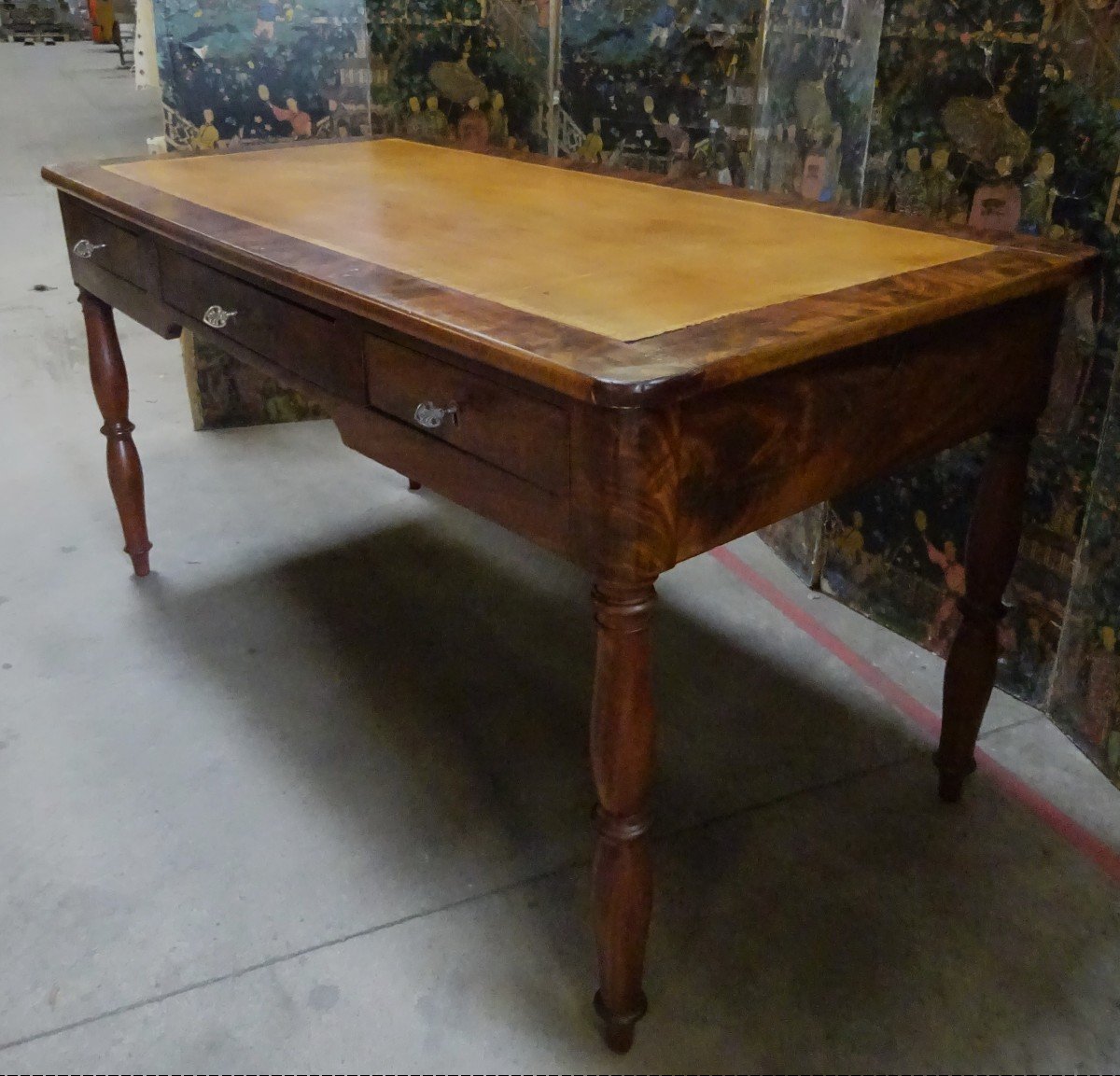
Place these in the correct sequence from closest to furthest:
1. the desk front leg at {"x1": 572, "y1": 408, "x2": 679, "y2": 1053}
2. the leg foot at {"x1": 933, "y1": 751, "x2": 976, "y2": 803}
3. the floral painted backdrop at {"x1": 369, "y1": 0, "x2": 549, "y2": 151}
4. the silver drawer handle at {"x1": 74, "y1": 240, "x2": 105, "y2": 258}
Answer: the desk front leg at {"x1": 572, "y1": 408, "x2": 679, "y2": 1053} → the leg foot at {"x1": 933, "y1": 751, "x2": 976, "y2": 803} → the silver drawer handle at {"x1": 74, "y1": 240, "x2": 105, "y2": 258} → the floral painted backdrop at {"x1": 369, "y1": 0, "x2": 549, "y2": 151}

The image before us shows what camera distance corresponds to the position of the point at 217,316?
162cm

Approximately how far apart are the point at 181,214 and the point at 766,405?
98 centimetres

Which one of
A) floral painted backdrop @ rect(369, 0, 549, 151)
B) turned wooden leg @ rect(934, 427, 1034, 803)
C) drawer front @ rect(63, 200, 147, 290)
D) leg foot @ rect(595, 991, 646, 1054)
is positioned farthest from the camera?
floral painted backdrop @ rect(369, 0, 549, 151)

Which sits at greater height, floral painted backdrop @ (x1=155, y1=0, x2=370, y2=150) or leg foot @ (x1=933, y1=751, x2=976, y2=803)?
floral painted backdrop @ (x1=155, y1=0, x2=370, y2=150)

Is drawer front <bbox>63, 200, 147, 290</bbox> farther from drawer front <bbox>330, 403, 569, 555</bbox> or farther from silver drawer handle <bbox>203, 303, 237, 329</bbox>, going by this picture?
drawer front <bbox>330, 403, 569, 555</bbox>

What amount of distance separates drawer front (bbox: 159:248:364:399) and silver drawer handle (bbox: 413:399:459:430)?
0.15 m

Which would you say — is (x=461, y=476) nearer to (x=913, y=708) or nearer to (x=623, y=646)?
(x=623, y=646)

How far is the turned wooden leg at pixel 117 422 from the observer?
2.19 meters

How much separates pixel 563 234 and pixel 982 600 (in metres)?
0.77

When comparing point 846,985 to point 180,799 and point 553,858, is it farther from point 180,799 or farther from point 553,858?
point 180,799

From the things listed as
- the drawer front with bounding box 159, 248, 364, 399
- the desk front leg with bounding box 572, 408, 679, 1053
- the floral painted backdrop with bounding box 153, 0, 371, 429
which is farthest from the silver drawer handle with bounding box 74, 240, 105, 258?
the desk front leg with bounding box 572, 408, 679, 1053

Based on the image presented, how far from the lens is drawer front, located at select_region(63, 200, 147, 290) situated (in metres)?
1.88

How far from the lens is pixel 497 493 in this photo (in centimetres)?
119

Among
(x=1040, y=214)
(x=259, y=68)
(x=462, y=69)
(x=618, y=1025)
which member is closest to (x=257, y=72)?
(x=259, y=68)
